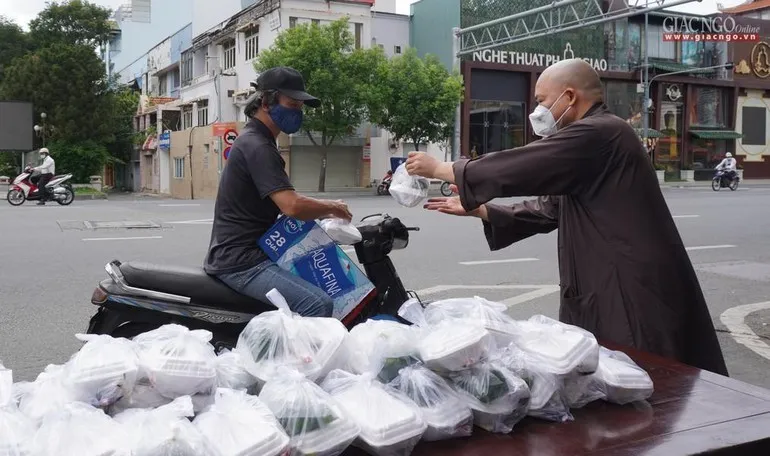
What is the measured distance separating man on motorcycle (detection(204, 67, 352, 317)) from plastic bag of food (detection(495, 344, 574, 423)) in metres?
1.71

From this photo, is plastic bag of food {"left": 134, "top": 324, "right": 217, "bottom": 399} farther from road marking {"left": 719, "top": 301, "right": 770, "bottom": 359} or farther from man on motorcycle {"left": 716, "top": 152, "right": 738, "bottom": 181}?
man on motorcycle {"left": 716, "top": 152, "right": 738, "bottom": 181}

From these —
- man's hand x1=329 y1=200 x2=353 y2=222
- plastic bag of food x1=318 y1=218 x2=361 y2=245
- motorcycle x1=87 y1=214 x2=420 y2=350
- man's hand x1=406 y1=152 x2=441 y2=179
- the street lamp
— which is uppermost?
the street lamp

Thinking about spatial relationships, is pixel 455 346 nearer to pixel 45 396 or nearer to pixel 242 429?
pixel 242 429

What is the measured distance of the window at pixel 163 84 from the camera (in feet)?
154

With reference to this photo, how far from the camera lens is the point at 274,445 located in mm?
1406

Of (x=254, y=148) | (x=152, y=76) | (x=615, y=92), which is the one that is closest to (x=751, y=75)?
(x=615, y=92)

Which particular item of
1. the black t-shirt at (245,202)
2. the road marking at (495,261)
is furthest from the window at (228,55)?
the black t-shirt at (245,202)

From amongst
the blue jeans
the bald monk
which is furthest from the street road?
Answer: the bald monk

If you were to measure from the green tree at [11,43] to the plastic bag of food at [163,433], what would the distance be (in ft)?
166

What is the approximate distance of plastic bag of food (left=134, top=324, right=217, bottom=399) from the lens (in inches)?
63.5

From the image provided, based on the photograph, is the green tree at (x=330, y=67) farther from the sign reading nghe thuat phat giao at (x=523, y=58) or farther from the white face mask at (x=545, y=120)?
the white face mask at (x=545, y=120)

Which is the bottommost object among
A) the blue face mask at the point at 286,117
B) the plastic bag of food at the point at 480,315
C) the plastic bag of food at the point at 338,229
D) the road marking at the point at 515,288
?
the road marking at the point at 515,288

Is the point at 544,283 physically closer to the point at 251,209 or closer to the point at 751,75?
the point at 251,209

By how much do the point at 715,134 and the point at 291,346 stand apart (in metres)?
43.7
